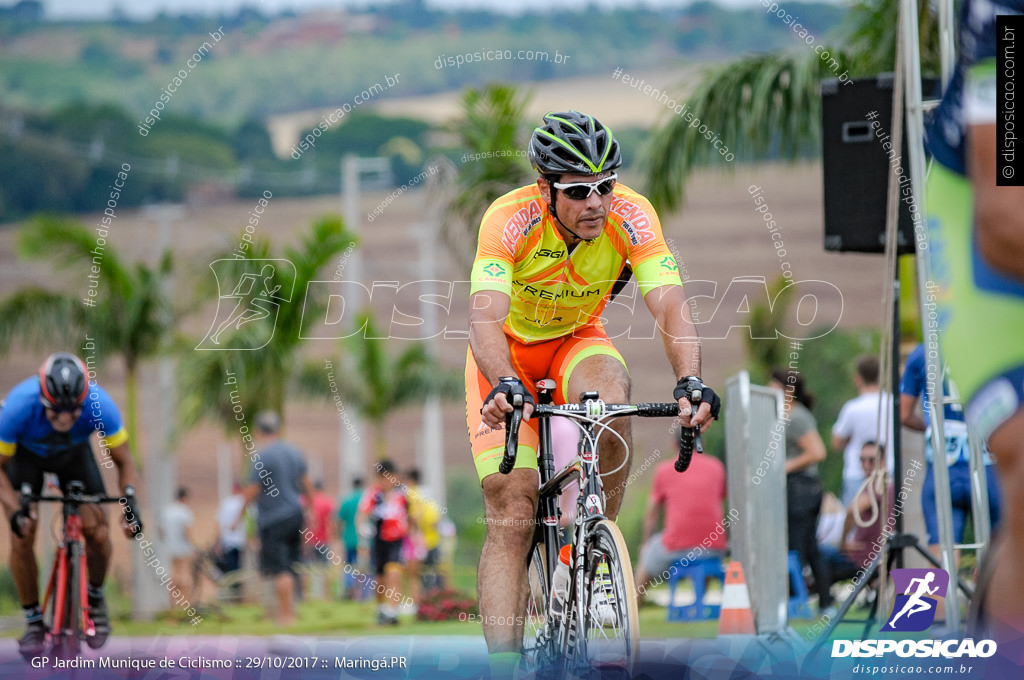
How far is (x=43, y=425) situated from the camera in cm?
614

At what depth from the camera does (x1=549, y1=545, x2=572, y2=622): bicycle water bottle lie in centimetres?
406

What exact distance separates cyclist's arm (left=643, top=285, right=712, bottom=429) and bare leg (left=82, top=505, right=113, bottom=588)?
3.59 m

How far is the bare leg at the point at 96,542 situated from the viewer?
6211mm

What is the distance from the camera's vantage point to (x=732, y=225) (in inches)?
1989

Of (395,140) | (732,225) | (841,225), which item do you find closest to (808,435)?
(841,225)

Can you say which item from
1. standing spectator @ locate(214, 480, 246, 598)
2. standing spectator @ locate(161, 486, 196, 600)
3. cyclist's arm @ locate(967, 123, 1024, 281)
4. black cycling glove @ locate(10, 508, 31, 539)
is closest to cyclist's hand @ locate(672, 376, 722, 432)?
cyclist's arm @ locate(967, 123, 1024, 281)

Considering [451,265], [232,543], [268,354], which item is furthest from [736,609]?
[451,265]

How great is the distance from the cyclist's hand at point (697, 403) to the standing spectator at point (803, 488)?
446cm

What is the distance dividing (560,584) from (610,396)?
0.73 meters

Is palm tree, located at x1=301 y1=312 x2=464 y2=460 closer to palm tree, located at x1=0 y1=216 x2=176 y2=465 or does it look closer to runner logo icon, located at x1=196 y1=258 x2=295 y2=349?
palm tree, located at x1=0 y1=216 x2=176 y2=465

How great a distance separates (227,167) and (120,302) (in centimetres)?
3630

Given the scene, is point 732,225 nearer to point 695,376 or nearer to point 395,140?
point 395,140

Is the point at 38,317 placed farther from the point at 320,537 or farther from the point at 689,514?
the point at 689,514

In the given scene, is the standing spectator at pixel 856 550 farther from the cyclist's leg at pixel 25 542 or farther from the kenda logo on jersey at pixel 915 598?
the cyclist's leg at pixel 25 542
